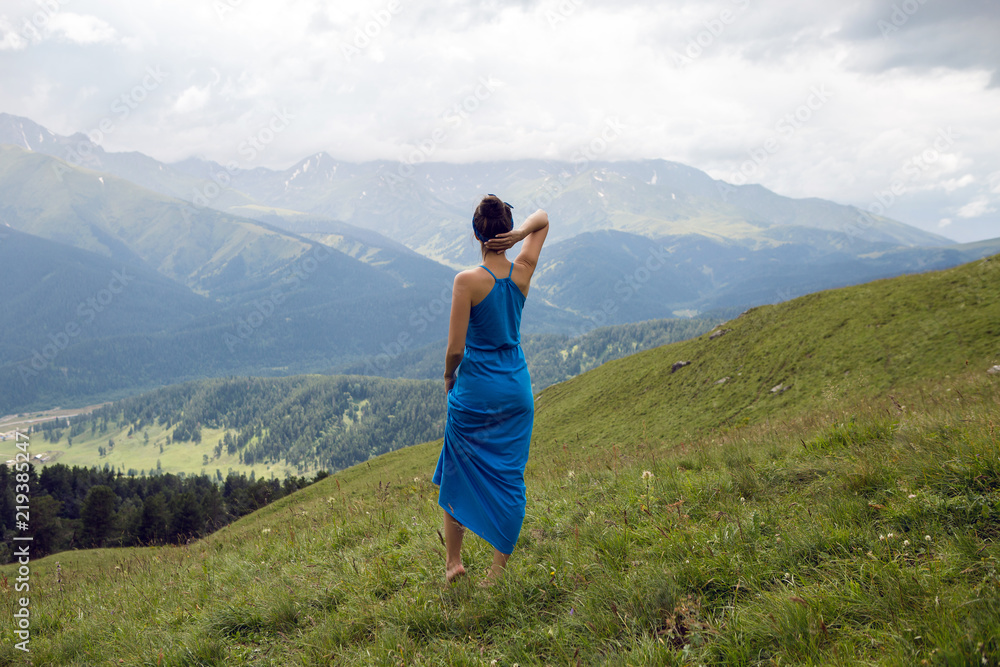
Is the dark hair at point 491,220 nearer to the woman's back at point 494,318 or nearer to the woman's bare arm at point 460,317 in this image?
the woman's back at point 494,318

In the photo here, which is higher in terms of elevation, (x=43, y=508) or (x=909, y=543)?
(x=909, y=543)

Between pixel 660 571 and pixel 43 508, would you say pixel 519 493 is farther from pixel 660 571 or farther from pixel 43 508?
pixel 43 508

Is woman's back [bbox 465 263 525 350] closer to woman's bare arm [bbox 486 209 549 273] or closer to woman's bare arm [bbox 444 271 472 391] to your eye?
woman's bare arm [bbox 444 271 472 391]

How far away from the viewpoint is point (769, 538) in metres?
4.38

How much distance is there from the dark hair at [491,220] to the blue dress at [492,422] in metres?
0.46

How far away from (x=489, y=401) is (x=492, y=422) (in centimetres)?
25

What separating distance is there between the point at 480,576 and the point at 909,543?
3.80m

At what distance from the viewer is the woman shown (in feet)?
17.0

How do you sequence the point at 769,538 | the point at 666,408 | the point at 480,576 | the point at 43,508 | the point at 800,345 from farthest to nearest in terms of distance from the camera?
the point at 43,508
the point at 666,408
the point at 800,345
the point at 480,576
the point at 769,538

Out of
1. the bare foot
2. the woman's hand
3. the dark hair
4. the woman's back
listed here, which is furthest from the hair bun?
the bare foot

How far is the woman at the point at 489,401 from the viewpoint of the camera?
5195 millimetres

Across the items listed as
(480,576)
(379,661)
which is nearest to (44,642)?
(379,661)

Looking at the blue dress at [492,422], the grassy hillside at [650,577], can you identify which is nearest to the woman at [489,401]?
the blue dress at [492,422]

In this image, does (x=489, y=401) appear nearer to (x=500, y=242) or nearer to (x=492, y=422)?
(x=492, y=422)
